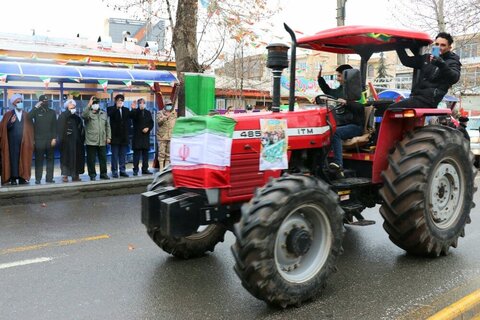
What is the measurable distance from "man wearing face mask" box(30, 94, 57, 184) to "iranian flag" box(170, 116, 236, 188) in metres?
6.37

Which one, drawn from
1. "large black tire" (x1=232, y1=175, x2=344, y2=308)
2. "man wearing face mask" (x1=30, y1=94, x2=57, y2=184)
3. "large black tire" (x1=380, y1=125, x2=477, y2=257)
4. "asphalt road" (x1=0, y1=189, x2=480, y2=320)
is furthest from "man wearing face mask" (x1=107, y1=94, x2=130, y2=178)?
"large black tire" (x1=232, y1=175, x2=344, y2=308)

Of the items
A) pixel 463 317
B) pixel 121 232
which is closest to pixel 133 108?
pixel 121 232

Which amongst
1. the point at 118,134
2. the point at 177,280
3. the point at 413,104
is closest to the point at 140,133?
the point at 118,134

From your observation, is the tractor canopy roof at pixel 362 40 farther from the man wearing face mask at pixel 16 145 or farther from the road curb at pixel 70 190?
the man wearing face mask at pixel 16 145

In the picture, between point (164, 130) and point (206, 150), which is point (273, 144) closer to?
point (206, 150)

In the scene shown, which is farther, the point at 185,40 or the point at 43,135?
the point at 185,40

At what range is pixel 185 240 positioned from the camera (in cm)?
520

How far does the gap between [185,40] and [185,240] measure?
25.6 feet

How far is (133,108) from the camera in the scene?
1156 centimetres

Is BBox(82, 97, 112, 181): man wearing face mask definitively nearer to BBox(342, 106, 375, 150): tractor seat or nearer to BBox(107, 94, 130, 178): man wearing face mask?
BBox(107, 94, 130, 178): man wearing face mask

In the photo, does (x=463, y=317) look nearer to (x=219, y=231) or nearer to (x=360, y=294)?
(x=360, y=294)

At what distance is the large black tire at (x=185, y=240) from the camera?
4961mm

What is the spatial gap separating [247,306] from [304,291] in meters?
0.50

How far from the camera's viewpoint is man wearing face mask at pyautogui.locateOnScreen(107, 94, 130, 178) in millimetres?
10953
